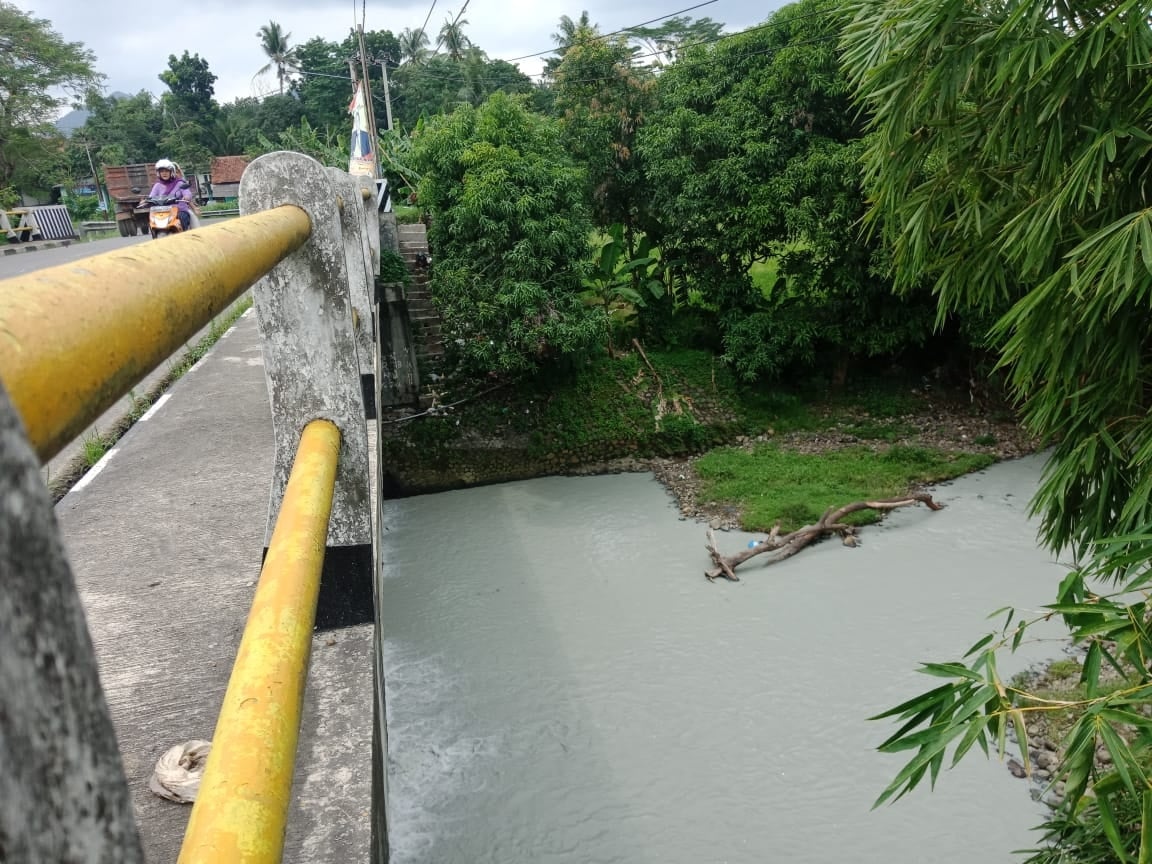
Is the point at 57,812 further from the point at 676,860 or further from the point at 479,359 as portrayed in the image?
the point at 479,359

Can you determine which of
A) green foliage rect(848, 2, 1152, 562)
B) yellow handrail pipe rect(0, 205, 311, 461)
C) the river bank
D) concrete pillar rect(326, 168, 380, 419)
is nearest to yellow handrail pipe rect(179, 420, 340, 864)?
yellow handrail pipe rect(0, 205, 311, 461)

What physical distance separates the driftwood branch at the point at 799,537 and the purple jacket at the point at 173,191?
19.1ft

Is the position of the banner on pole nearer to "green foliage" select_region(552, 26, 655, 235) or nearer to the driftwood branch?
"green foliage" select_region(552, 26, 655, 235)

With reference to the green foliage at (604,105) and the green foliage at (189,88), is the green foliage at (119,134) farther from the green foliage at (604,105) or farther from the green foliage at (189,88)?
the green foliage at (604,105)

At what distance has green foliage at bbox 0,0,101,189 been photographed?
19578 millimetres

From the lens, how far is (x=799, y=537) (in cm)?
784

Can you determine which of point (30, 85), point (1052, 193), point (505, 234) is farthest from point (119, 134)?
point (1052, 193)

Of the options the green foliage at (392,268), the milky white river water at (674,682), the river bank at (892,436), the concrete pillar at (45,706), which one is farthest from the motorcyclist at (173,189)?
the concrete pillar at (45,706)

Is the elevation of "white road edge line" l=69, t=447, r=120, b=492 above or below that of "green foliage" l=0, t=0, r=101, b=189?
below

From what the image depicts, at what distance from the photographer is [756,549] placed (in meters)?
7.54

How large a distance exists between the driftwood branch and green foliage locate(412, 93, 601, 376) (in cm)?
291

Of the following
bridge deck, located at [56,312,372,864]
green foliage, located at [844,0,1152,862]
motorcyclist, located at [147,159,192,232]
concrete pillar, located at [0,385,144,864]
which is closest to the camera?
concrete pillar, located at [0,385,144,864]

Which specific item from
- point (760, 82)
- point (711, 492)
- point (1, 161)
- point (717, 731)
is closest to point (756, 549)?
point (711, 492)

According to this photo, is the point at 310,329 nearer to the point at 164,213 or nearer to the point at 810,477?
the point at 164,213
